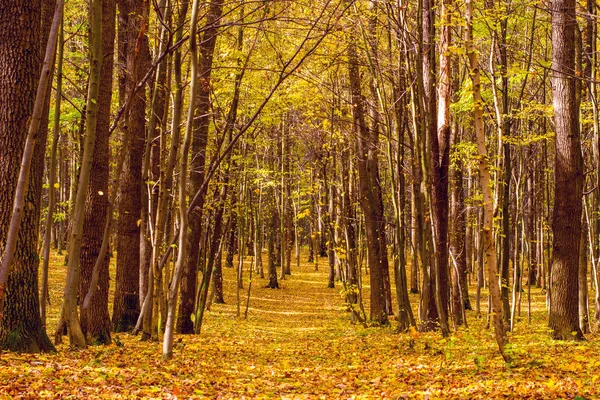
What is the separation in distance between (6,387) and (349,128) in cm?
1335

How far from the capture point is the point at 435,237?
39.8 feet

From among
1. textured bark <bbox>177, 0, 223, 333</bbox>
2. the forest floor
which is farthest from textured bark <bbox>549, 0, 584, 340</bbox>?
textured bark <bbox>177, 0, 223, 333</bbox>

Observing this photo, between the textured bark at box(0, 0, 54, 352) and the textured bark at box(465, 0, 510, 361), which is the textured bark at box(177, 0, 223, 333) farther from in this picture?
the textured bark at box(465, 0, 510, 361)

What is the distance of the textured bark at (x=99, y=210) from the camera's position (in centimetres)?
995

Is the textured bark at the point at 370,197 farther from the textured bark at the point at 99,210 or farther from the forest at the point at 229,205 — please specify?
the textured bark at the point at 99,210

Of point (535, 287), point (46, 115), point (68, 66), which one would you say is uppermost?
point (68, 66)

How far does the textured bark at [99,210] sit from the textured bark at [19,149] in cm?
241

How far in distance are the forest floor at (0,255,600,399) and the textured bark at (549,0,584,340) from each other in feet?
2.72

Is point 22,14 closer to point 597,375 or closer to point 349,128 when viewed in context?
point 597,375

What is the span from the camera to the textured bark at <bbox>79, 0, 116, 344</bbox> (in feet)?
32.6

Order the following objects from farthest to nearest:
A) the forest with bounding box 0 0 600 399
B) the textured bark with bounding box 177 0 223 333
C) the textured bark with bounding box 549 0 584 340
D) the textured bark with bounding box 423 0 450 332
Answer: the textured bark with bounding box 177 0 223 333 < the textured bark with bounding box 423 0 450 332 < the textured bark with bounding box 549 0 584 340 < the forest with bounding box 0 0 600 399

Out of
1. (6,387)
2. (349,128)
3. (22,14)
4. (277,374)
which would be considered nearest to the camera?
(6,387)

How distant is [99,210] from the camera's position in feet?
33.1

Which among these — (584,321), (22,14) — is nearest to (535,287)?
(584,321)
